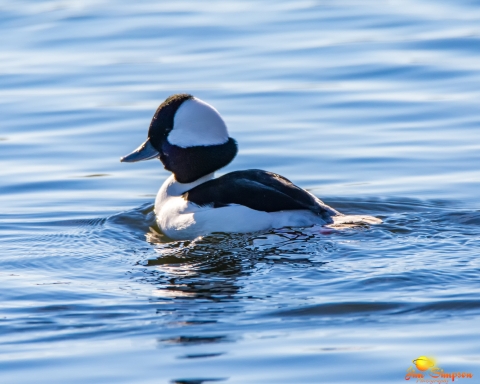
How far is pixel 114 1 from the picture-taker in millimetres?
18219

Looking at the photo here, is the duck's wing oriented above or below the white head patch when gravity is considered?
below

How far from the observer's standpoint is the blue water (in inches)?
204

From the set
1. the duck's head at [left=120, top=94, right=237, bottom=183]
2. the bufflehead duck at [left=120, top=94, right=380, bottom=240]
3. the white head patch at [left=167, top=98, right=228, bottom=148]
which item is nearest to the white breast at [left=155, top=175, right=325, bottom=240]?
the bufflehead duck at [left=120, top=94, right=380, bottom=240]

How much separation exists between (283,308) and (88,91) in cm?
751

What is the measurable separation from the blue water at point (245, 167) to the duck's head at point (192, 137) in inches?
23.6

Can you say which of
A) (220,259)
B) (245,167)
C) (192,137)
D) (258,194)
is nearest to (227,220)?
(258,194)

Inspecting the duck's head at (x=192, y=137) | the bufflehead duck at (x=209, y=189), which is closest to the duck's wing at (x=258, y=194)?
the bufflehead duck at (x=209, y=189)

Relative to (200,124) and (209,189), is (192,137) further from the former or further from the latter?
(209,189)

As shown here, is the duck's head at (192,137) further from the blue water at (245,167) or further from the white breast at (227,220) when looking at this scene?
the blue water at (245,167)

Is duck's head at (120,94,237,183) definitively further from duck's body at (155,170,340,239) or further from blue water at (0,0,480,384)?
blue water at (0,0,480,384)

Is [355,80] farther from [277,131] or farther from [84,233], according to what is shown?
[84,233]

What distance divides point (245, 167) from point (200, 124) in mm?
1819

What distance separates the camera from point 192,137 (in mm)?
8102

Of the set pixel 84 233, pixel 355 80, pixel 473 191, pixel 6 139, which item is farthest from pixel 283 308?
pixel 355 80
